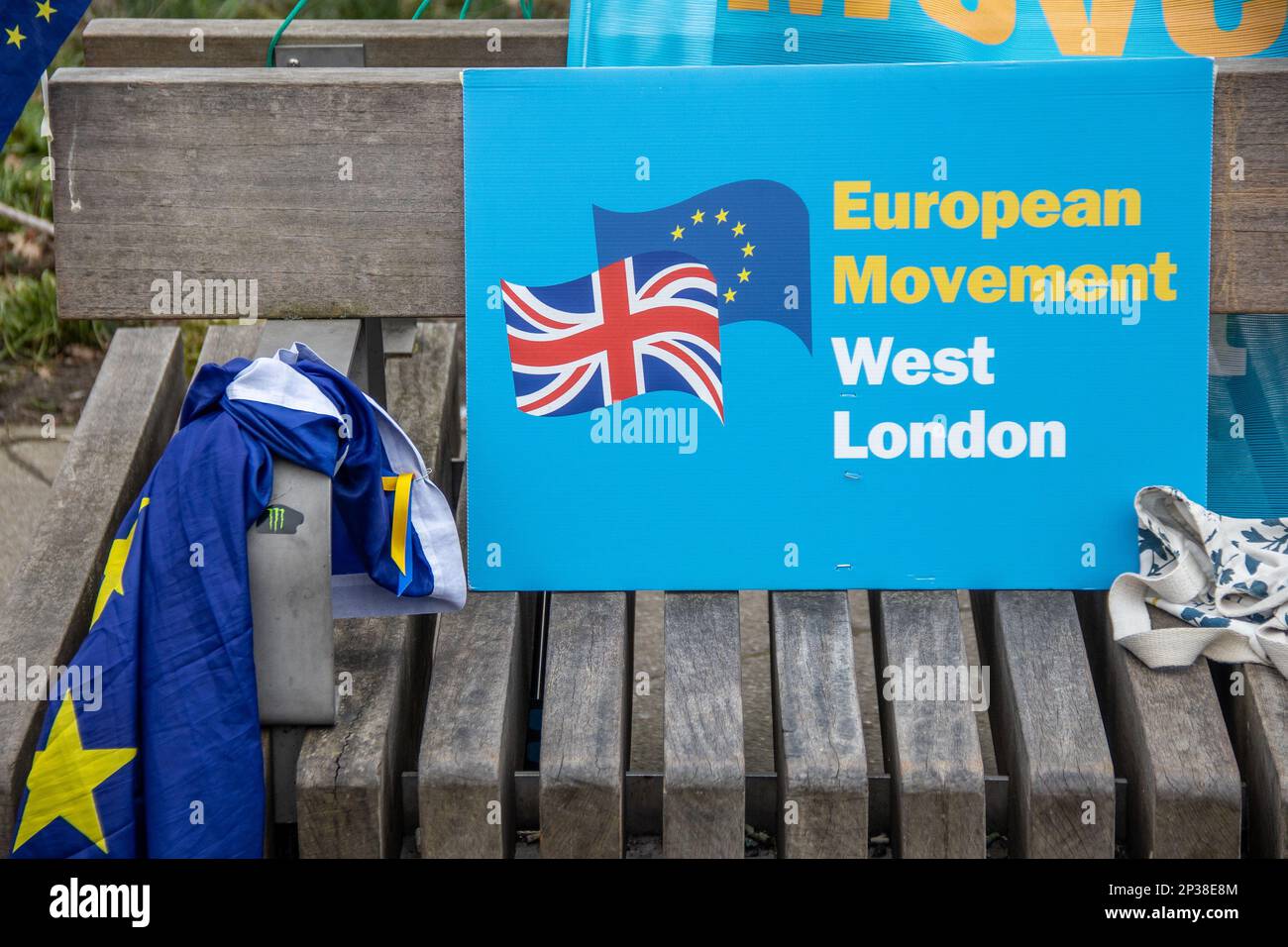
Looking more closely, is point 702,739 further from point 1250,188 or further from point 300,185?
point 1250,188

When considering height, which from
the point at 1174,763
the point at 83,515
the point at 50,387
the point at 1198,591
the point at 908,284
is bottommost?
the point at 1174,763

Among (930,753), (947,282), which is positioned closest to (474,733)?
(930,753)

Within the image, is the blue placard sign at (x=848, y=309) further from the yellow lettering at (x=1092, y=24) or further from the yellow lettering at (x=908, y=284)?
the yellow lettering at (x=1092, y=24)

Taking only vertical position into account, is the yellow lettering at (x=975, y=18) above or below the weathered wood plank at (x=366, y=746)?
above

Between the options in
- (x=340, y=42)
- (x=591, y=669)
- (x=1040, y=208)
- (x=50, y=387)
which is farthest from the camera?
(x=50, y=387)

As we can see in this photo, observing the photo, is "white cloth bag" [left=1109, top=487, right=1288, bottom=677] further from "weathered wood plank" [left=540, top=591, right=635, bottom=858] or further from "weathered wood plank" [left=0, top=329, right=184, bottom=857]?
"weathered wood plank" [left=0, top=329, right=184, bottom=857]

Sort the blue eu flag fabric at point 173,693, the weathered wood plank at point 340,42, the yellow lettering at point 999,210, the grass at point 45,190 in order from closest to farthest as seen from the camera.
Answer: the blue eu flag fabric at point 173,693
the yellow lettering at point 999,210
the weathered wood plank at point 340,42
the grass at point 45,190

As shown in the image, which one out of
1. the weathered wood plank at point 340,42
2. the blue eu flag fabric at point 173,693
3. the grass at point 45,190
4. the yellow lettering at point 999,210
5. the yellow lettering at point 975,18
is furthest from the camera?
the grass at point 45,190

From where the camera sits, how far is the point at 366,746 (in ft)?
9.30

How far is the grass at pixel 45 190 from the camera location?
5.95m

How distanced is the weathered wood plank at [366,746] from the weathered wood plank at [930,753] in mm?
1010

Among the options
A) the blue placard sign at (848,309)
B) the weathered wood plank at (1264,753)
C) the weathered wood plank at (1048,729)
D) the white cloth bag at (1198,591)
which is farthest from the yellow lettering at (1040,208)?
the weathered wood plank at (1264,753)

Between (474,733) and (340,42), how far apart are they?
2226 mm

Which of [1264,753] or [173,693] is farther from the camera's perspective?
[1264,753]
